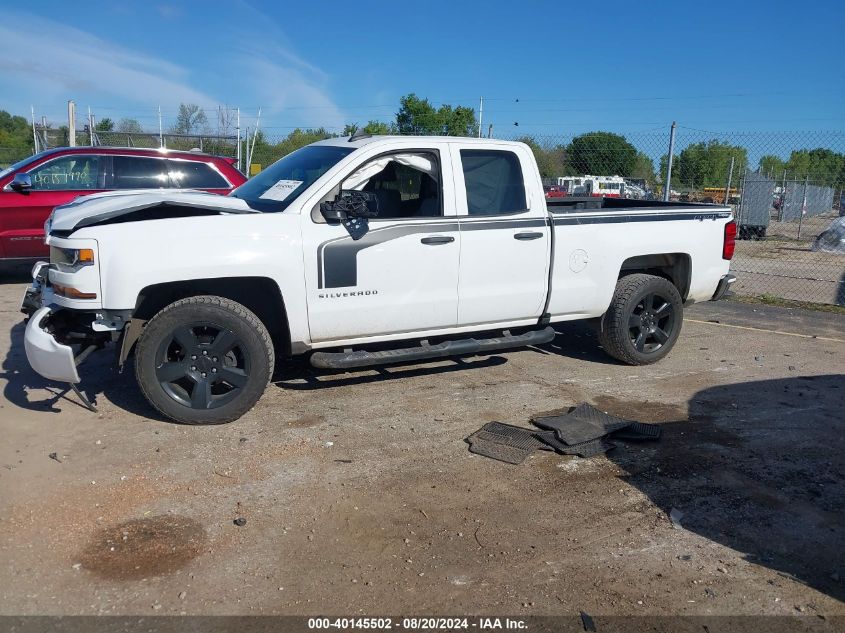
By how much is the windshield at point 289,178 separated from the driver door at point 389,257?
265 mm

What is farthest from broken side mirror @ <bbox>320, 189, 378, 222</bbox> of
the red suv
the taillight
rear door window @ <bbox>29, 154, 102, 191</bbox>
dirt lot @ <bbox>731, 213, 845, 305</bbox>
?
dirt lot @ <bbox>731, 213, 845, 305</bbox>

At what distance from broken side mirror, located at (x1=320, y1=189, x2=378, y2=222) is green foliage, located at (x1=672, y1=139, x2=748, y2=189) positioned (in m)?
13.5

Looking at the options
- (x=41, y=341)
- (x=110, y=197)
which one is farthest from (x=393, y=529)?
(x=110, y=197)

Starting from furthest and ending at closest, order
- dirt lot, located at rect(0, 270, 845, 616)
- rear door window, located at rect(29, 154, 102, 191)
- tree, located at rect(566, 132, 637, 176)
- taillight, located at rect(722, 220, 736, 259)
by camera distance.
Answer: tree, located at rect(566, 132, 637, 176) → rear door window, located at rect(29, 154, 102, 191) → taillight, located at rect(722, 220, 736, 259) → dirt lot, located at rect(0, 270, 845, 616)

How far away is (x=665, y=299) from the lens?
22.1ft

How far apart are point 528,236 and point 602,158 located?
933 centimetres

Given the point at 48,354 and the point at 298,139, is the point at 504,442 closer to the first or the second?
the point at 48,354

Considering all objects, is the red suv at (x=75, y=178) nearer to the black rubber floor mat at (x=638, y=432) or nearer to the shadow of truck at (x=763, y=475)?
the black rubber floor mat at (x=638, y=432)

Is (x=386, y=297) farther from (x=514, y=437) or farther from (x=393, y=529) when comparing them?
(x=393, y=529)

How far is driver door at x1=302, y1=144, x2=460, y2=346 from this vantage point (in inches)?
199

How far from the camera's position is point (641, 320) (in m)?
6.63

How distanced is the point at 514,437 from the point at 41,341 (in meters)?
3.09

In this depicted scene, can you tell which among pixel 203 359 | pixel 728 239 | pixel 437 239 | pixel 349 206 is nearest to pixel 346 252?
pixel 349 206

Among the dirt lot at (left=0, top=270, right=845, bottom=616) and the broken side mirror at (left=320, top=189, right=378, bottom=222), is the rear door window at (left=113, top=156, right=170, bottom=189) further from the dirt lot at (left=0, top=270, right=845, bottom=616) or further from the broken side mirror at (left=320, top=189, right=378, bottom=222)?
the broken side mirror at (left=320, top=189, right=378, bottom=222)
